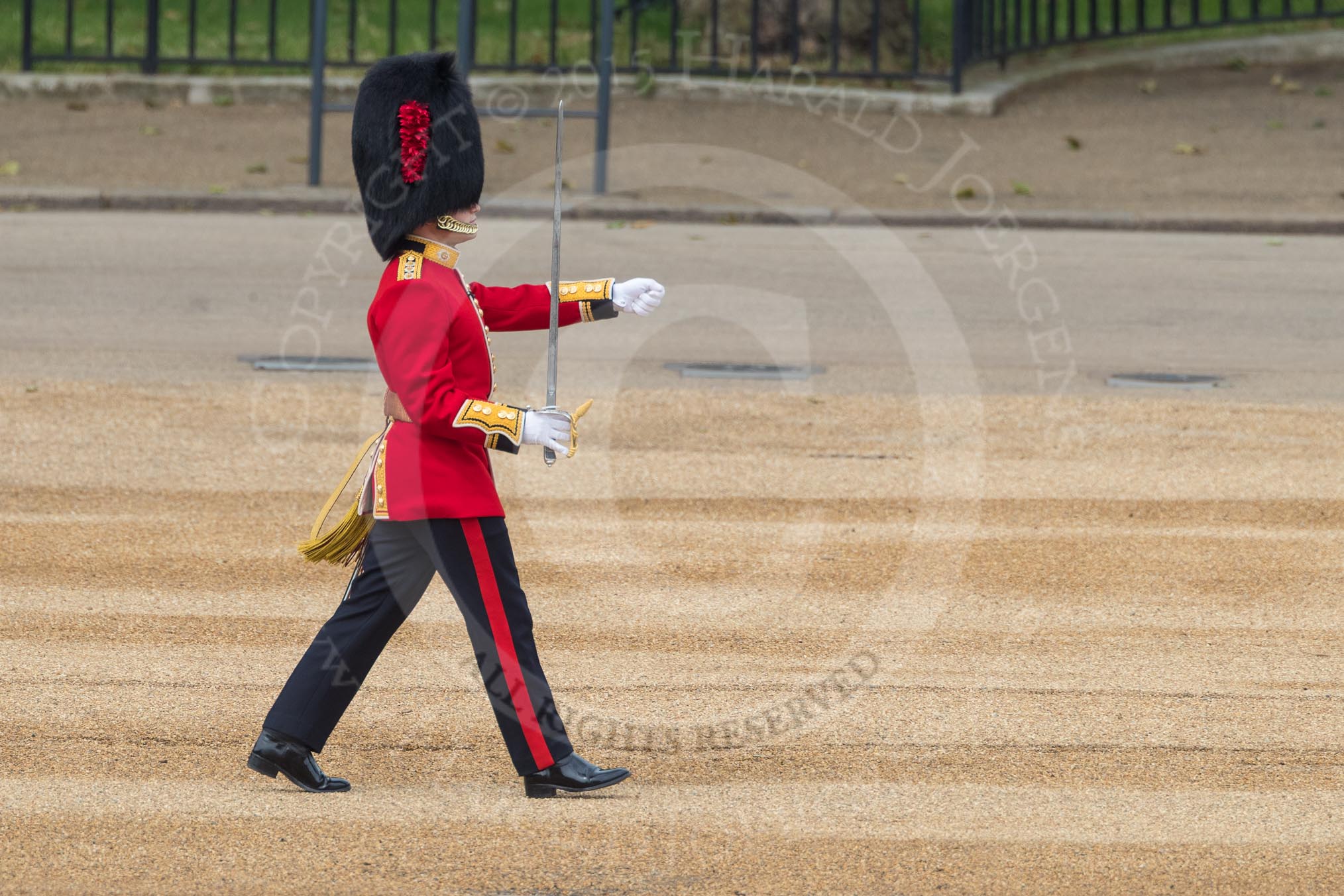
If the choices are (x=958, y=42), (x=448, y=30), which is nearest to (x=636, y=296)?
(x=958, y=42)

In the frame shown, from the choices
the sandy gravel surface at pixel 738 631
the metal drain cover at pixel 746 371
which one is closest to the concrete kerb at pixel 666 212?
the sandy gravel surface at pixel 738 631

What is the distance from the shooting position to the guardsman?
4227 mm

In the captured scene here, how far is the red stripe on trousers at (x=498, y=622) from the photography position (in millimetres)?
4273

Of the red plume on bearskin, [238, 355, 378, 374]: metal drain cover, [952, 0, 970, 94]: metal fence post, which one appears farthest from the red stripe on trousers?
[952, 0, 970, 94]: metal fence post

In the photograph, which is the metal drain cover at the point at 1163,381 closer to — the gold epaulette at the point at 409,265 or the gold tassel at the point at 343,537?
the gold tassel at the point at 343,537

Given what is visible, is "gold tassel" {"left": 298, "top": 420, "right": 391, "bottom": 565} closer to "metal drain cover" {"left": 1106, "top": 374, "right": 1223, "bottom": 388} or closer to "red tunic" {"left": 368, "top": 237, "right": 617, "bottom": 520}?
"red tunic" {"left": 368, "top": 237, "right": 617, "bottom": 520}

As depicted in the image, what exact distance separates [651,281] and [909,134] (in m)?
11.0

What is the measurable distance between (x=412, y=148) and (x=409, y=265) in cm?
26

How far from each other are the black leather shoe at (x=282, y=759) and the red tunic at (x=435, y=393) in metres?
0.58

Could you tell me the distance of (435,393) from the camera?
4.12 metres

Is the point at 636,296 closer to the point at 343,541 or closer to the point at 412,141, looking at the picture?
the point at 412,141

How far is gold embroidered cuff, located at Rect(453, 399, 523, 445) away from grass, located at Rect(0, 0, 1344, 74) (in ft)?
38.5

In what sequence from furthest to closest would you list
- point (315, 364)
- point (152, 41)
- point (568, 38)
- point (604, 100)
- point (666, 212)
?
point (568, 38)
point (152, 41)
point (604, 100)
point (666, 212)
point (315, 364)

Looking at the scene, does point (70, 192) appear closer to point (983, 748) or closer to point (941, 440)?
point (941, 440)
